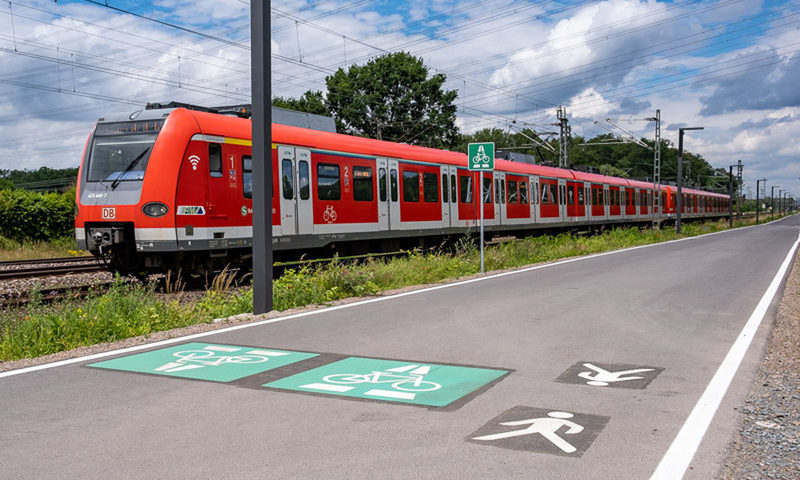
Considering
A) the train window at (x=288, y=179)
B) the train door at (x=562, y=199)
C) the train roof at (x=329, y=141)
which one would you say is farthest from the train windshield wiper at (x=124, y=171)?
the train door at (x=562, y=199)

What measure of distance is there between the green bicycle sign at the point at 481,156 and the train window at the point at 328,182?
322 cm

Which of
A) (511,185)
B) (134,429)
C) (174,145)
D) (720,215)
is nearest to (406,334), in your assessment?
(134,429)

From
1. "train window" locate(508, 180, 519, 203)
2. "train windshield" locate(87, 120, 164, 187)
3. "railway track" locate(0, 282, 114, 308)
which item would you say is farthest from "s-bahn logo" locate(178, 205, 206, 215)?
"train window" locate(508, 180, 519, 203)

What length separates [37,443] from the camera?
436cm

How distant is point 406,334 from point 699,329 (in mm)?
3623

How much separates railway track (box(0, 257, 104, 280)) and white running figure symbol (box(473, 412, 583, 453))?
12000 millimetres

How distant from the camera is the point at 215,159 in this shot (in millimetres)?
13945

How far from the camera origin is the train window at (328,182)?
54.6ft

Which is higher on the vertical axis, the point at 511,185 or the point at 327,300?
the point at 511,185

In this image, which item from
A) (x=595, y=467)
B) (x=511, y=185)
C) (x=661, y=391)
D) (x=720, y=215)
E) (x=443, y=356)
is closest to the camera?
(x=595, y=467)

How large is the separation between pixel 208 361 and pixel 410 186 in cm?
1389

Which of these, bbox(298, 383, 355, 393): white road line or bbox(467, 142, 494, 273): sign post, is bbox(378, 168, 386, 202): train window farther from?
bbox(298, 383, 355, 393): white road line

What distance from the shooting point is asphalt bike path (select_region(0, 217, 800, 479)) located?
4.04m

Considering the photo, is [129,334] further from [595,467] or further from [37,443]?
[595,467]
